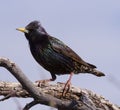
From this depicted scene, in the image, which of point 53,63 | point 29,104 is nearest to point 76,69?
point 53,63

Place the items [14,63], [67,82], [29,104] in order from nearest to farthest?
[14,63] → [29,104] → [67,82]

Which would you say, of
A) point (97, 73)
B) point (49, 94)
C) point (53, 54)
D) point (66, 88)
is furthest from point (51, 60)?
point (49, 94)

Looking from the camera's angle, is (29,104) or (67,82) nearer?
(29,104)

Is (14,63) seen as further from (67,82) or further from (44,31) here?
(44,31)

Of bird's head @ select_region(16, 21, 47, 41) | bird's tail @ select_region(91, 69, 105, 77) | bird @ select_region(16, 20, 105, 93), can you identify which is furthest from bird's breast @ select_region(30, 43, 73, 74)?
bird's tail @ select_region(91, 69, 105, 77)

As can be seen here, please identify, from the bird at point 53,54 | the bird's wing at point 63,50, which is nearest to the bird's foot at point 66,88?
the bird at point 53,54

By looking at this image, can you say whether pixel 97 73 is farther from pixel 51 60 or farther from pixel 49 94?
pixel 49 94
